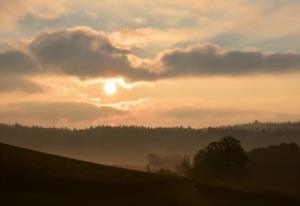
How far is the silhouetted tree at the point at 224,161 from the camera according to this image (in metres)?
108

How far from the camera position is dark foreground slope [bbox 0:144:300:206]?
61.3 m

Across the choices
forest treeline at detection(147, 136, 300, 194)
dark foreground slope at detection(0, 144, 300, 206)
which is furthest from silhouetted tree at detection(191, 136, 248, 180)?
dark foreground slope at detection(0, 144, 300, 206)

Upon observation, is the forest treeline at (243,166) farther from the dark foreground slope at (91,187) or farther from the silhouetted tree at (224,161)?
the dark foreground slope at (91,187)

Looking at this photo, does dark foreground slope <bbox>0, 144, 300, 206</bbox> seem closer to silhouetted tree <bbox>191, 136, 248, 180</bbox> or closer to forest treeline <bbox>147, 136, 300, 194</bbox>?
forest treeline <bbox>147, 136, 300, 194</bbox>

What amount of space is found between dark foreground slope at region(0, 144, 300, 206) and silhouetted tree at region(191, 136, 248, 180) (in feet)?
101

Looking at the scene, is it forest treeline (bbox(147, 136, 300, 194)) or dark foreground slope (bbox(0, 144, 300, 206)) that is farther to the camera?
forest treeline (bbox(147, 136, 300, 194))

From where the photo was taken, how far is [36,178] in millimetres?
66750

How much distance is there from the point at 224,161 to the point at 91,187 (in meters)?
45.8

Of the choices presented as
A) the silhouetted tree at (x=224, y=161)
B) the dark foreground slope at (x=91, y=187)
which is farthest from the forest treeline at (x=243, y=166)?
the dark foreground slope at (x=91, y=187)

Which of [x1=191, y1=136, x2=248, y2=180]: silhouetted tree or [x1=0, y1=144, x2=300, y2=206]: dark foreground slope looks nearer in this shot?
[x1=0, y1=144, x2=300, y2=206]: dark foreground slope

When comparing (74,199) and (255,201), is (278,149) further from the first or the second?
(74,199)

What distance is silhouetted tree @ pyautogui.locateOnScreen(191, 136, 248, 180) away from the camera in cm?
10825

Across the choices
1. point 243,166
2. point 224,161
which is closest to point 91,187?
point 224,161

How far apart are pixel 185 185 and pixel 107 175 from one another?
9.15 metres
